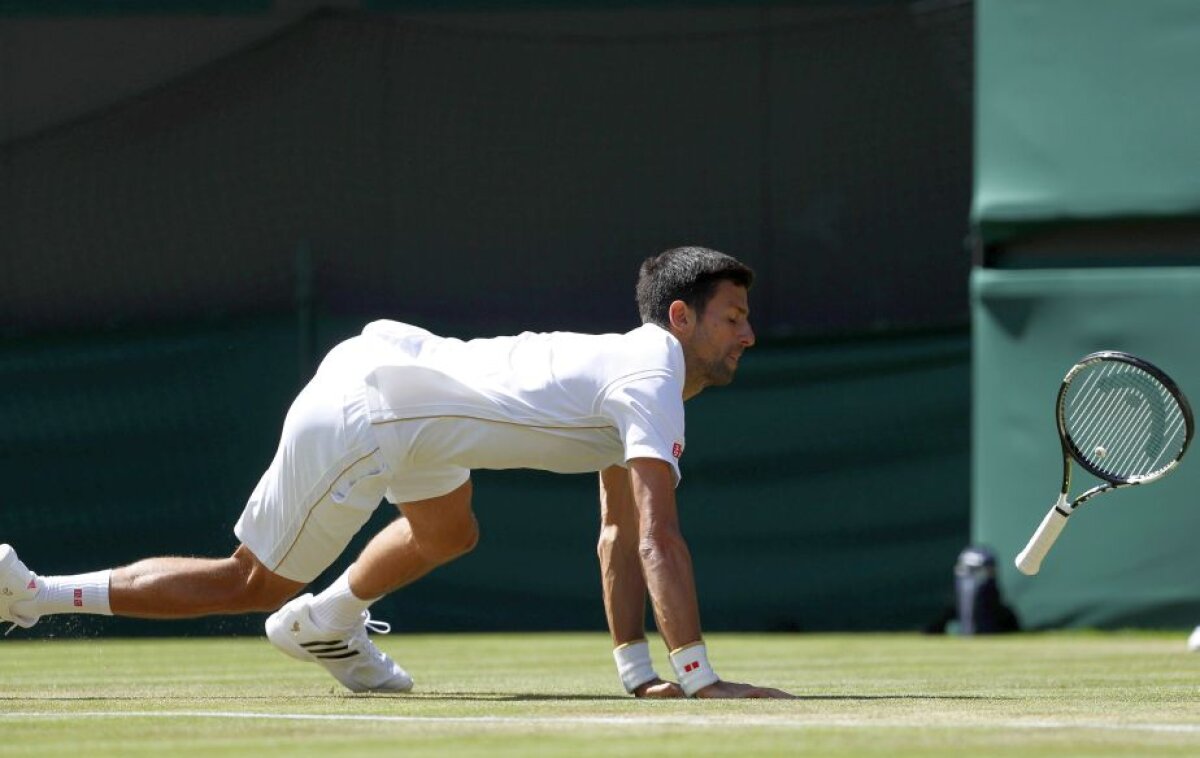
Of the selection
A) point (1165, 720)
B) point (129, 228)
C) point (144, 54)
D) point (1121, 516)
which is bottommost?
point (1121, 516)

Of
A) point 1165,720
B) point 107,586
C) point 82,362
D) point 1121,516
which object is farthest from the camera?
point 82,362

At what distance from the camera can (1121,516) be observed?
9.79m

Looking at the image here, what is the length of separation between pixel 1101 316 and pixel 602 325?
267cm

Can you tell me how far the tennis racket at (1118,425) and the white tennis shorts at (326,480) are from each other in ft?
5.86

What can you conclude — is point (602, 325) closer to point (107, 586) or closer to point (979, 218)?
point (979, 218)

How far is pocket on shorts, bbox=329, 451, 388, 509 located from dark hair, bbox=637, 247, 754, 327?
77 cm

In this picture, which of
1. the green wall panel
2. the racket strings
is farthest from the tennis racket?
the green wall panel

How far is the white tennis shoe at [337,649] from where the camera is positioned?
562cm

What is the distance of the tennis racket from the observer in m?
5.96

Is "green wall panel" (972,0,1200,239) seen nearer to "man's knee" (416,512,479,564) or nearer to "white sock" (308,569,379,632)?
"man's knee" (416,512,479,564)

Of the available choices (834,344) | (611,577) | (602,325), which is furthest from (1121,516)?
(611,577)

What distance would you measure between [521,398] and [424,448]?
28 centimetres

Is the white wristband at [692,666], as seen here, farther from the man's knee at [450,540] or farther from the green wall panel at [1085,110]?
the green wall panel at [1085,110]

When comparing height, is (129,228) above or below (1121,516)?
above
